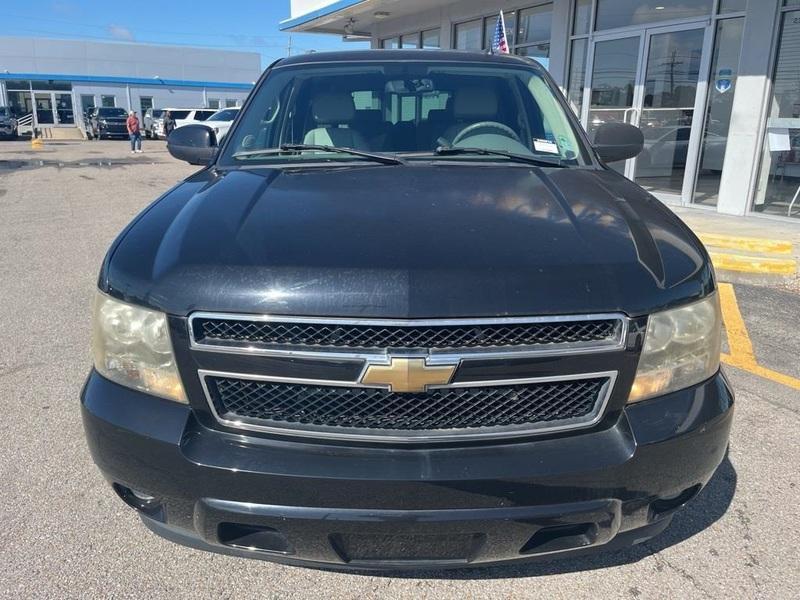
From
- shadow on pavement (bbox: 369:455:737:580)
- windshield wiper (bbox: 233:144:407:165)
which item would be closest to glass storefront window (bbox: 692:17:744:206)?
shadow on pavement (bbox: 369:455:737:580)

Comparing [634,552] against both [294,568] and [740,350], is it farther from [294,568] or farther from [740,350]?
[740,350]

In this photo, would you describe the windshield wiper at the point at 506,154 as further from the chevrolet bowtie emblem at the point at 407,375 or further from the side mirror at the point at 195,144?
the chevrolet bowtie emblem at the point at 407,375

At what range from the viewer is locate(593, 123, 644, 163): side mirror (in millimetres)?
3438

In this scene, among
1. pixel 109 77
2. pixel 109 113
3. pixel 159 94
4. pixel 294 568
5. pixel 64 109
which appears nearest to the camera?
pixel 294 568

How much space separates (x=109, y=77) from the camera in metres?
50.3

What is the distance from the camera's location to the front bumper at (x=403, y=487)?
1757 mm

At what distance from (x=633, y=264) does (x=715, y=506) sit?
1.39 m

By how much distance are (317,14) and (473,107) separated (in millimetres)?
16978

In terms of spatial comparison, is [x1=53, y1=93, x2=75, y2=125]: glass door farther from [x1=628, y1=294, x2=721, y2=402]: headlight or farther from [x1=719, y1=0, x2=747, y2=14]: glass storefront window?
[x1=628, y1=294, x2=721, y2=402]: headlight

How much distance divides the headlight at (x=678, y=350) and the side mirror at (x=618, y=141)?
160 centimetres

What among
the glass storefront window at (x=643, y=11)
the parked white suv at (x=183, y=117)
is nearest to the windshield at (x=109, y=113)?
the parked white suv at (x=183, y=117)

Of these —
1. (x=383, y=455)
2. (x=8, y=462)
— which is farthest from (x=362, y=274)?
(x=8, y=462)

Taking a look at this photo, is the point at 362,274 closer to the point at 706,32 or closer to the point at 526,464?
the point at 526,464

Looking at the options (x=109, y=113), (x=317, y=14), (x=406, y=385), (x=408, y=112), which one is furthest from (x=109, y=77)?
(x=406, y=385)
